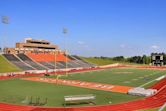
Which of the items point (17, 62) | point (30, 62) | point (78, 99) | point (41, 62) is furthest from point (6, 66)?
point (78, 99)

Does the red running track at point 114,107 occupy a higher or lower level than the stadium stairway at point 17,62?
lower

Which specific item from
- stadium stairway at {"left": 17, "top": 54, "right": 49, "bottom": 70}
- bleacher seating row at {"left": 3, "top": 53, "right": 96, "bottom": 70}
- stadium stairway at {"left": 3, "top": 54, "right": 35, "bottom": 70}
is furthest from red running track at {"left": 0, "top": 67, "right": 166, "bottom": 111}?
stadium stairway at {"left": 17, "top": 54, "right": 49, "bottom": 70}

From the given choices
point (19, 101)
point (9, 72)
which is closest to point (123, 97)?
point (19, 101)

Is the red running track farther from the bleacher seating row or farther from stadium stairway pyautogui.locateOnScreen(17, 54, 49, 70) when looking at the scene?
stadium stairway pyautogui.locateOnScreen(17, 54, 49, 70)

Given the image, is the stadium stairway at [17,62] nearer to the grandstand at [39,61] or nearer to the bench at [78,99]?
the grandstand at [39,61]

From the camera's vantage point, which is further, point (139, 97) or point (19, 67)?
point (19, 67)

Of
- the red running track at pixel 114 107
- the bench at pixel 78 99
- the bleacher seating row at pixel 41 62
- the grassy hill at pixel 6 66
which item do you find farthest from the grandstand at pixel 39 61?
the red running track at pixel 114 107

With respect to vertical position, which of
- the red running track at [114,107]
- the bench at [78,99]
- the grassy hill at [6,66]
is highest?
the grassy hill at [6,66]

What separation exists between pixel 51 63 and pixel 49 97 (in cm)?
5936

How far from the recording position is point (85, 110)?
2466 cm

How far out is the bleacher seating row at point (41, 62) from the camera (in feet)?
263

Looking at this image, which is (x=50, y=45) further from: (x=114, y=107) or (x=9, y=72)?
(x=114, y=107)

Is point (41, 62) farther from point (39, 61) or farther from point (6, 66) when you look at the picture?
point (6, 66)

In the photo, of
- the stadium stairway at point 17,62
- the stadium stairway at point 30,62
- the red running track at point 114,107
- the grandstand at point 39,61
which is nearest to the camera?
the red running track at point 114,107
